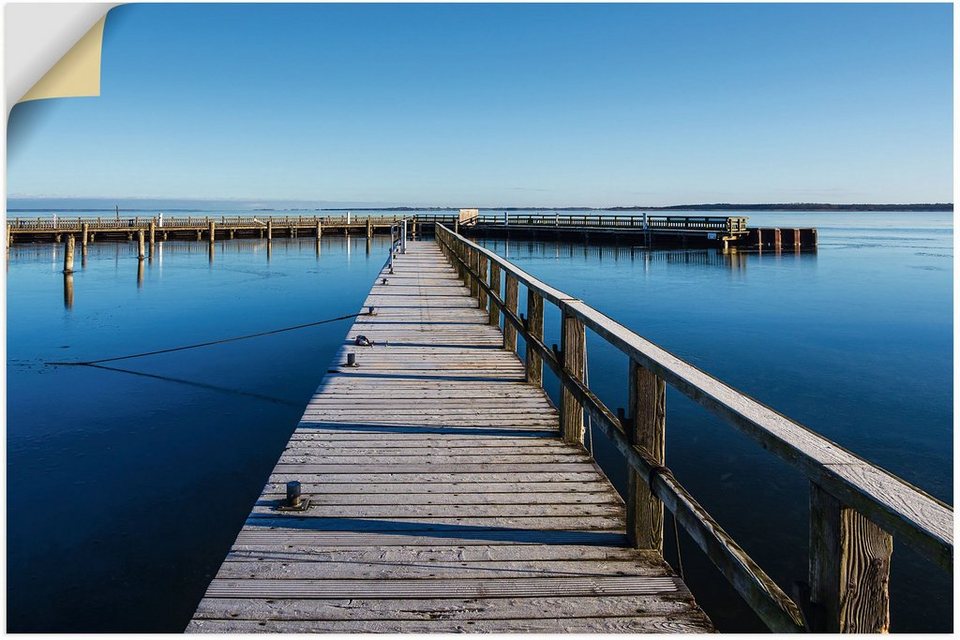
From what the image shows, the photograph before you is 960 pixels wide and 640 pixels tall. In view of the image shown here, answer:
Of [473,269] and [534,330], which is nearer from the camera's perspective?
[534,330]

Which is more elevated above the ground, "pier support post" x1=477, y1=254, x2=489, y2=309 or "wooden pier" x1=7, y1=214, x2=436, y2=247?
"wooden pier" x1=7, y1=214, x2=436, y2=247

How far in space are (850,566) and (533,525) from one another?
1830 millimetres

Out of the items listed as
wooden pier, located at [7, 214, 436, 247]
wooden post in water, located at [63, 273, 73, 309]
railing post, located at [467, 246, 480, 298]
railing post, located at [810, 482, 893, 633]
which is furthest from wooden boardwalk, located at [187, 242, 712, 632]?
wooden pier, located at [7, 214, 436, 247]

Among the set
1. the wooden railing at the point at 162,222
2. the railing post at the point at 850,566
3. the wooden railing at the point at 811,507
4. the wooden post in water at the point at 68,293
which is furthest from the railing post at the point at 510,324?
the wooden railing at the point at 162,222

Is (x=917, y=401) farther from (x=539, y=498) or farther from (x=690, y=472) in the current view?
(x=539, y=498)

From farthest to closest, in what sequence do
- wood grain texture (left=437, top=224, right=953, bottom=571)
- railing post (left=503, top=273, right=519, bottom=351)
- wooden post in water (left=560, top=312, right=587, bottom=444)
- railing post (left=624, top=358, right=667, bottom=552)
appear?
railing post (left=503, top=273, right=519, bottom=351)
wooden post in water (left=560, top=312, right=587, bottom=444)
railing post (left=624, top=358, right=667, bottom=552)
wood grain texture (left=437, top=224, right=953, bottom=571)

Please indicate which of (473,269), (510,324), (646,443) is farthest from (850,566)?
(473,269)

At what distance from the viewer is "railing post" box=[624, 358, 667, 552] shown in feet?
9.82

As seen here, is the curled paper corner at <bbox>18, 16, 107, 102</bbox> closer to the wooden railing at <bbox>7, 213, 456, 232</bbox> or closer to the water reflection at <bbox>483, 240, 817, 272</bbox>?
the water reflection at <bbox>483, 240, 817, 272</bbox>

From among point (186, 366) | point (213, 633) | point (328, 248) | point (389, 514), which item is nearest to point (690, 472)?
point (389, 514)

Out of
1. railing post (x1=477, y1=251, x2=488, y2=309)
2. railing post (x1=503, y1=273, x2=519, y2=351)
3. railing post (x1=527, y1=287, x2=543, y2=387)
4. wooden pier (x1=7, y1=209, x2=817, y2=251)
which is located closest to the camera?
railing post (x1=527, y1=287, x2=543, y2=387)

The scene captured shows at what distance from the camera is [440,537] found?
3.18 metres

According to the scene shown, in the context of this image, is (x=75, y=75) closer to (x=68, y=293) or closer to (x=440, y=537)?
(x=440, y=537)

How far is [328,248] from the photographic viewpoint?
50625 millimetres
